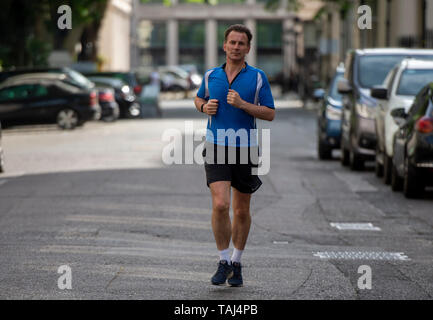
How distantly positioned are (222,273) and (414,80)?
997 centimetres

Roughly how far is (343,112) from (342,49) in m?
40.2

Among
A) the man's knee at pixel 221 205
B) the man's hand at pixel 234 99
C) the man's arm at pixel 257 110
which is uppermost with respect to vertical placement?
the man's hand at pixel 234 99

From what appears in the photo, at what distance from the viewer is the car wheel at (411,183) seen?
1439 cm

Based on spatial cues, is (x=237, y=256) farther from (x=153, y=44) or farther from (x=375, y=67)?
(x=153, y=44)

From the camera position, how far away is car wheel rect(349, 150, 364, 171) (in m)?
18.8

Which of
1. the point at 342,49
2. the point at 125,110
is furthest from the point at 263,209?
the point at 342,49

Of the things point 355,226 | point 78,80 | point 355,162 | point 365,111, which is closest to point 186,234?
point 355,226

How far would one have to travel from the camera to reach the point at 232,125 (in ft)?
26.1

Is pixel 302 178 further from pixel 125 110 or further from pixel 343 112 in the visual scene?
pixel 125 110

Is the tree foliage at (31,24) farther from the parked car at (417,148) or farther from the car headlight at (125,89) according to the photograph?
the parked car at (417,148)

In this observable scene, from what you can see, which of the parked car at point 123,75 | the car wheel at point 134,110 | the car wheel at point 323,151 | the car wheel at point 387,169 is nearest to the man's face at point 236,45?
the car wheel at point 387,169

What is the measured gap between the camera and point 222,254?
26.8 ft

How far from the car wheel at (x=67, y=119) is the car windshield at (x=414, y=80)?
1641 centimetres
